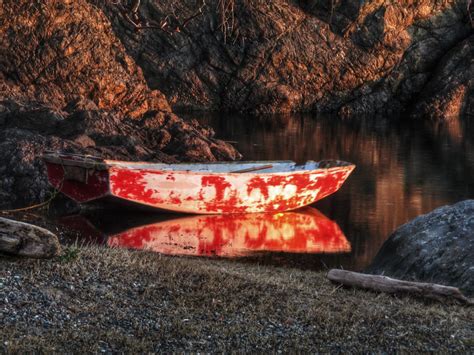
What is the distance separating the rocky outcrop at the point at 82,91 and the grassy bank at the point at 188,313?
467 inches

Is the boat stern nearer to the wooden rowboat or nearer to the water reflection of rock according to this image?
the wooden rowboat

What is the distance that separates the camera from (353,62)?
46.5 meters

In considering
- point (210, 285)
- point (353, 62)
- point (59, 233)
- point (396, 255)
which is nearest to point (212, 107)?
point (353, 62)

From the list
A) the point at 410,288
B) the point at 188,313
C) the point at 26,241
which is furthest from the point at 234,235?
the point at 188,313

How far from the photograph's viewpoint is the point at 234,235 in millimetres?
16156

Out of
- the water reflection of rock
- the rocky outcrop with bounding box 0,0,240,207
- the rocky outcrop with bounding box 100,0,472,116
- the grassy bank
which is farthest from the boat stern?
the rocky outcrop with bounding box 100,0,472,116

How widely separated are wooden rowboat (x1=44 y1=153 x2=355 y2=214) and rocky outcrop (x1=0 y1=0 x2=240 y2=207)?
3.68m

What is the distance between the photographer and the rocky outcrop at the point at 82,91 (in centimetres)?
2152

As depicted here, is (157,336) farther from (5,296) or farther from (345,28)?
(345,28)

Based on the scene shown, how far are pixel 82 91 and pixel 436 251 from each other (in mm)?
24053

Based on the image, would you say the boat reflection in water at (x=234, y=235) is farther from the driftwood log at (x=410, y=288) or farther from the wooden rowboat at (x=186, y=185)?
the driftwood log at (x=410, y=288)

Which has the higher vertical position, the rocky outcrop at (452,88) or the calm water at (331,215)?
the rocky outcrop at (452,88)

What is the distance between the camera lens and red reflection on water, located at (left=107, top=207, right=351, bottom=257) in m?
15.0

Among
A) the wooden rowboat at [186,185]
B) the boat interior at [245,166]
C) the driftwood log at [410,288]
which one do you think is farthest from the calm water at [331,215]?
the driftwood log at [410,288]
